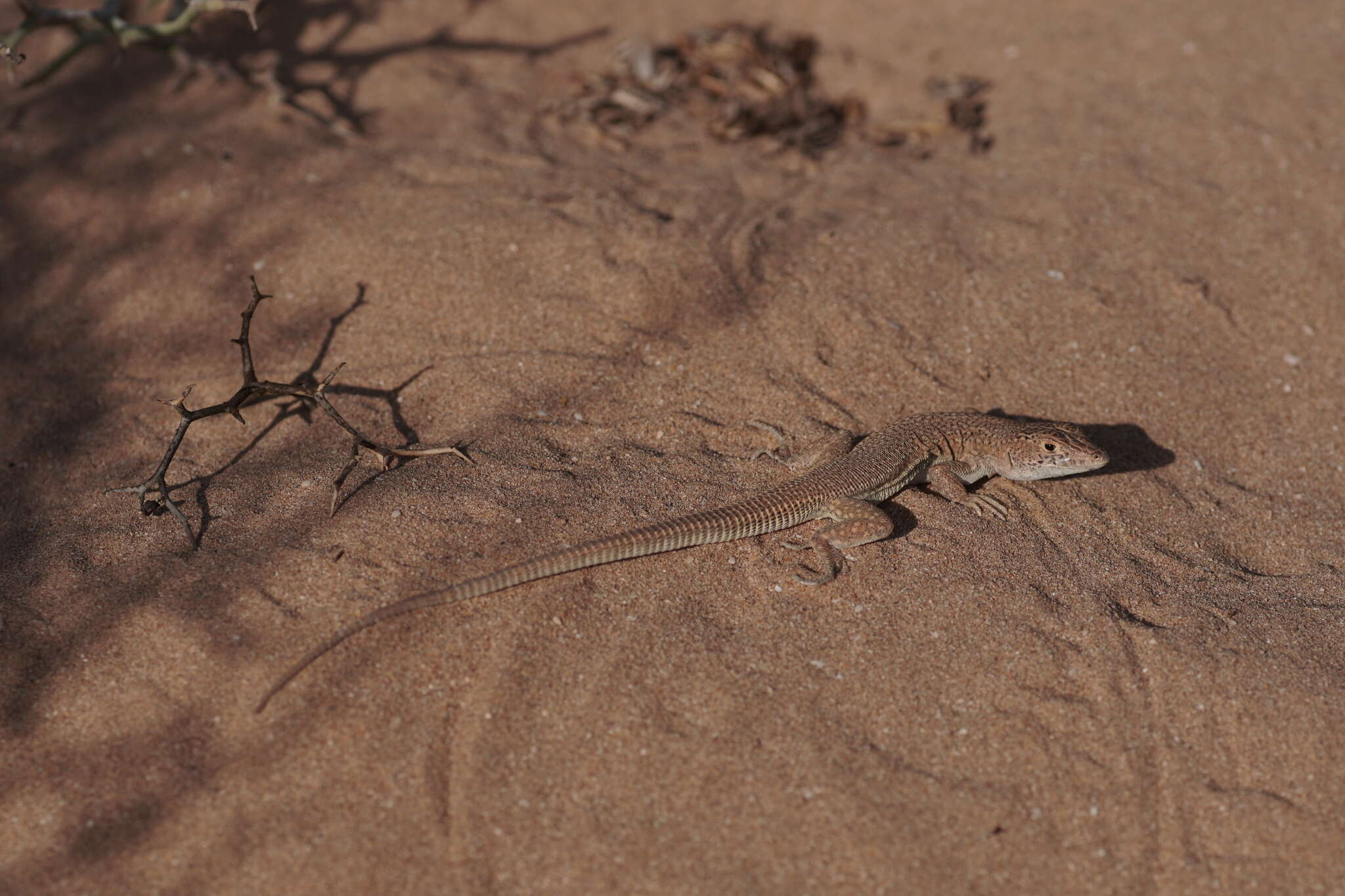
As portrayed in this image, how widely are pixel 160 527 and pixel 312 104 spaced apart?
4.29 m

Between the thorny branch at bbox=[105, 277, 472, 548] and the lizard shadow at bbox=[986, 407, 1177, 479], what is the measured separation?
3.27 metres

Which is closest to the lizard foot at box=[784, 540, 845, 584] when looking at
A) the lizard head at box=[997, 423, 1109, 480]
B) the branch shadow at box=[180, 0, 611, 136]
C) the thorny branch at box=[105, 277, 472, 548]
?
the lizard head at box=[997, 423, 1109, 480]

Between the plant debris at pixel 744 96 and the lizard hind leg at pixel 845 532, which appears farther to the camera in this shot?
the plant debris at pixel 744 96

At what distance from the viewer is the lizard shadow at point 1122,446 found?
5012mm

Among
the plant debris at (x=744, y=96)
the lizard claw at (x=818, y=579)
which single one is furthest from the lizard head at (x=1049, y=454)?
the plant debris at (x=744, y=96)

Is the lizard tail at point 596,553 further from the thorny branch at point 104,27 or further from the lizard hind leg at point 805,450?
the thorny branch at point 104,27

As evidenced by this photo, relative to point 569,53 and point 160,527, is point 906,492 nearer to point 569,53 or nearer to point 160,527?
point 160,527

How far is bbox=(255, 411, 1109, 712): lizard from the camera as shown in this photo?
12.6 ft

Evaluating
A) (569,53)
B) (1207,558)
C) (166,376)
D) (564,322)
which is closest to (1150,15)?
(569,53)

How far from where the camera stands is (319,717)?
3529 millimetres

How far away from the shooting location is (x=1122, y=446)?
5.12m

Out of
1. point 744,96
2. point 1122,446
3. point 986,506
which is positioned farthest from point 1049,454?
point 744,96

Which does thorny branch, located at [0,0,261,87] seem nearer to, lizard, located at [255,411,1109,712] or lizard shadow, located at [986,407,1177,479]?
lizard, located at [255,411,1109,712]

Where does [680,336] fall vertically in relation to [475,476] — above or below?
above
